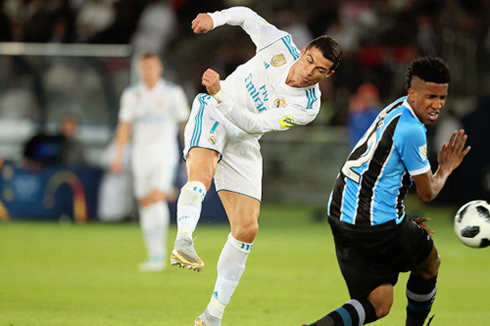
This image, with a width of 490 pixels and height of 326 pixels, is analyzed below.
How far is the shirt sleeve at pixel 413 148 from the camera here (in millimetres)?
5363

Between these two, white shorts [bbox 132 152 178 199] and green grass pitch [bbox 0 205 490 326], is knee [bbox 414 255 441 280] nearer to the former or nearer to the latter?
green grass pitch [bbox 0 205 490 326]

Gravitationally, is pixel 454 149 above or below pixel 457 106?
above

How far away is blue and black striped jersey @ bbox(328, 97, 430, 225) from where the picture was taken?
5.39 meters

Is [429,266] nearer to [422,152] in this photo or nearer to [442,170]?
[442,170]

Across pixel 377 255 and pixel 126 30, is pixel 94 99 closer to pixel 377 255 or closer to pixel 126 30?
pixel 126 30

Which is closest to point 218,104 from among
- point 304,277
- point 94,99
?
point 304,277

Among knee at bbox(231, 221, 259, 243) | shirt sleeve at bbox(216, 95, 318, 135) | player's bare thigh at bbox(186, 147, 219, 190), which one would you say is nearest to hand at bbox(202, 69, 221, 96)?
shirt sleeve at bbox(216, 95, 318, 135)

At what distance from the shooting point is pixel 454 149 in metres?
5.61

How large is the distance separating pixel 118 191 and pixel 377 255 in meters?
10.4

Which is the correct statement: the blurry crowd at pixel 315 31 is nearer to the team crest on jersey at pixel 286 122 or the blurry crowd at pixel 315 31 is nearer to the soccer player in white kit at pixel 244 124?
the soccer player in white kit at pixel 244 124

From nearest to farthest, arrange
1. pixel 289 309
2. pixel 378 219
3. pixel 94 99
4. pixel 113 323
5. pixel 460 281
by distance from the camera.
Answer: pixel 378 219, pixel 113 323, pixel 289 309, pixel 460 281, pixel 94 99

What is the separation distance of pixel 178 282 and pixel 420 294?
4.09 meters

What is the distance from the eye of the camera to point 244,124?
6.05m

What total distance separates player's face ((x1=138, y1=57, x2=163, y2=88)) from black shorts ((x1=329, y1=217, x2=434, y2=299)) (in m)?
5.85
